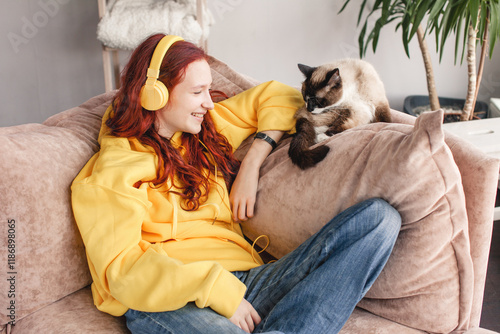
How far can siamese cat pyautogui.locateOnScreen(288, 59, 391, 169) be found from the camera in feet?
4.66

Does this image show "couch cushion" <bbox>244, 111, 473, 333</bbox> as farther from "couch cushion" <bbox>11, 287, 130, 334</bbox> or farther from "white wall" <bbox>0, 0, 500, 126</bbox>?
"white wall" <bbox>0, 0, 500, 126</bbox>

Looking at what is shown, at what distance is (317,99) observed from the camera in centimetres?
145

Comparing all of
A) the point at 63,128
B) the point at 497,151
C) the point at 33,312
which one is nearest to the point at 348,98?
the point at 497,151

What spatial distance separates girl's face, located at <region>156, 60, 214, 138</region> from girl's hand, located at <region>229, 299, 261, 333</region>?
1.60 feet

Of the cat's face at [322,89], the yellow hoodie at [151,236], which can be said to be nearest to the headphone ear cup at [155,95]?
the yellow hoodie at [151,236]

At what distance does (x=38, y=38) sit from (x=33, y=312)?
213 cm

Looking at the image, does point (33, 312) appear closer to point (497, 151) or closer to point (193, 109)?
point (193, 109)

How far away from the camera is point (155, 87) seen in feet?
3.87

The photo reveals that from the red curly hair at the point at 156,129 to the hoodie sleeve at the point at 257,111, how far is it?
4.9 inches

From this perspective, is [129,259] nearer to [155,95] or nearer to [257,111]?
[155,95]

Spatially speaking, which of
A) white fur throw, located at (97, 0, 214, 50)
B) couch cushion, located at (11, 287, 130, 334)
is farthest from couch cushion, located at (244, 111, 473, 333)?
white fur throw, located at (97, 0, 214, 50)

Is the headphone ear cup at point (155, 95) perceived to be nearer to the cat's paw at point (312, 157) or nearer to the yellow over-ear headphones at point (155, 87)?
the yellow over-ear headphones at point (155, 87)

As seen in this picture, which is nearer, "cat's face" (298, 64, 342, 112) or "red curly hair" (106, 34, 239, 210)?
"red curly hair" (106, 34, 239, 210)

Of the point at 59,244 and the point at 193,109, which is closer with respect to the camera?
the point at 59,244
